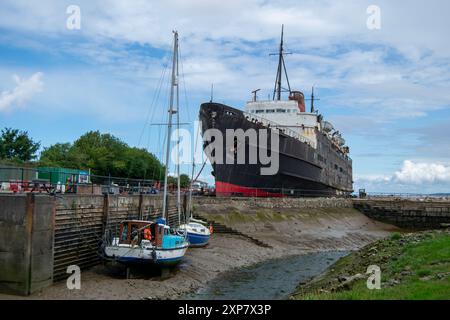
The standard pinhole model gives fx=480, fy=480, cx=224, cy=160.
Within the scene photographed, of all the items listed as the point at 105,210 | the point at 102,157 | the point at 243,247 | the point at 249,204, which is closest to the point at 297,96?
the point at 249,204

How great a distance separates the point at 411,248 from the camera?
21062 mm

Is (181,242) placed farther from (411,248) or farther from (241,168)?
(241,168)

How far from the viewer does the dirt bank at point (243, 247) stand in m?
16.7

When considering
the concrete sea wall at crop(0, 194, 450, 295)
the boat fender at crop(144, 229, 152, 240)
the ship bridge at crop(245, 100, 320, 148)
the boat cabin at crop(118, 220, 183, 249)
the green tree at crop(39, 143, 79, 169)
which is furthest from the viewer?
the green tree at crop(39, 143, 79, 169)

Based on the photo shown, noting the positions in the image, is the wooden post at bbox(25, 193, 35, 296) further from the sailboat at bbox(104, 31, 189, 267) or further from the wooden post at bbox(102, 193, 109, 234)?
the wooden post at bbox(102, 193, 109, 234)

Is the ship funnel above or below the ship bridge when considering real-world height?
above

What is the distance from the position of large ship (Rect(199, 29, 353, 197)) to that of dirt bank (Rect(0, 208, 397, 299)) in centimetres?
367

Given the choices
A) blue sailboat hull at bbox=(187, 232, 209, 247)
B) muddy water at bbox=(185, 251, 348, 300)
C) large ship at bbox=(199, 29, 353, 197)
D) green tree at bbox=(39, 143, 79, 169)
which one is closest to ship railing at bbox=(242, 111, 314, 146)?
large ship at bbox=(199, 29, 353, 197)

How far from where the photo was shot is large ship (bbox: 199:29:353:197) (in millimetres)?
40781

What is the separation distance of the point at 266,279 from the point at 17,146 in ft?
138

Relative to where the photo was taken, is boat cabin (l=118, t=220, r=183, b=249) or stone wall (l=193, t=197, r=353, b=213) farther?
stone wall (l=193, t=197, r=353, b=213)

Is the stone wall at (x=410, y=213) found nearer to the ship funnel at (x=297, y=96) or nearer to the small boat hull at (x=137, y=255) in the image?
the ship funnel at (x=297, y=96)

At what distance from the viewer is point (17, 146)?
54.4m
